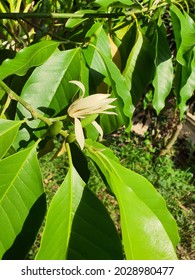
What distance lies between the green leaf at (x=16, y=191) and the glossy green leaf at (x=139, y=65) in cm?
42

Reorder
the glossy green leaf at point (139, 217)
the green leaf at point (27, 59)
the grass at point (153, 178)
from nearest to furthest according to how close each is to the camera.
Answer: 1. the glossy green leaf at point (139, 217)
2. the green leaf at point (27, 59)
3. the grass at point (153, 178)

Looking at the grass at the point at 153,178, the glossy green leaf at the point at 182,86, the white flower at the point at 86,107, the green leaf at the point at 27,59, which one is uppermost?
the green leaf at the point at 27,59

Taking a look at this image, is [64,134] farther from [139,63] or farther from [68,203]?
[139,63]

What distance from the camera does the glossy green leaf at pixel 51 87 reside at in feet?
3.03

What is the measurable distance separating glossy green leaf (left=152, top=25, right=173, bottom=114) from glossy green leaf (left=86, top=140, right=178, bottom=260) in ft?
Result: 1.25

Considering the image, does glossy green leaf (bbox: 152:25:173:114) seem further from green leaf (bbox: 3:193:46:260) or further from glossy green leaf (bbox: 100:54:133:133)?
green leaf (bbox: 3:193:46:260)

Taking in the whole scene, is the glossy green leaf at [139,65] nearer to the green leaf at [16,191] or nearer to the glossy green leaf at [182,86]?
the glossy green leaf at [182,86]

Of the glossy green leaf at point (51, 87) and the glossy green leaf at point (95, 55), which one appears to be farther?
the glossy green leaf at point (95, 55)

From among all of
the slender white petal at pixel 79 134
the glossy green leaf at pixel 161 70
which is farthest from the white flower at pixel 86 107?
the glossy green leaf at pixel 161 70

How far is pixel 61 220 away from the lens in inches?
27.2

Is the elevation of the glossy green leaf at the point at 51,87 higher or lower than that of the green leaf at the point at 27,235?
higher

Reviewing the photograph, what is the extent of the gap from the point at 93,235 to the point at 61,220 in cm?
6

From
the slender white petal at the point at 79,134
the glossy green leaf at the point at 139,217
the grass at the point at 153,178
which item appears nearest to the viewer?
the glossy green leaf at the point at 139,217

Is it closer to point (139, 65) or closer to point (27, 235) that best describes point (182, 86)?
point (139, 65)
